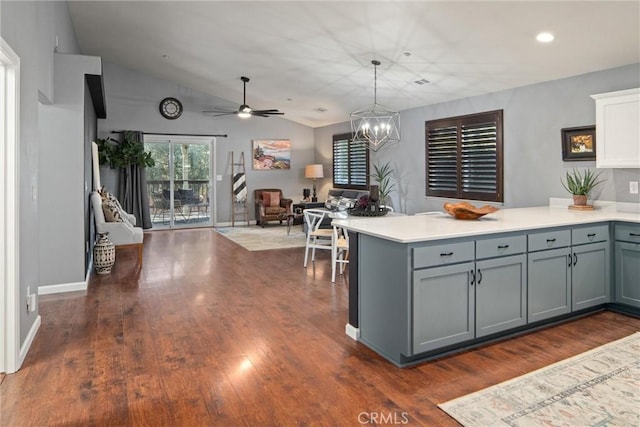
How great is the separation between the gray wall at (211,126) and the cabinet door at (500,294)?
775 cm

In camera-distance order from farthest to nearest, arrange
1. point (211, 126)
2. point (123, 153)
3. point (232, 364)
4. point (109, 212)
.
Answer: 1. point (211, 126)
2. point (123, 153)
3. point (109, 212)
4. point (232, 364)

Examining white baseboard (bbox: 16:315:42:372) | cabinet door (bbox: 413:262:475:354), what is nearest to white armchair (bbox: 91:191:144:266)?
white baseboard (bbox: 16:315:42:372)

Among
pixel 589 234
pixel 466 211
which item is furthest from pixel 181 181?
pixel 589 234

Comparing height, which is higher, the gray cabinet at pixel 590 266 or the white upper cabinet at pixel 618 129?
the white upper cabinet at pixel 618 129

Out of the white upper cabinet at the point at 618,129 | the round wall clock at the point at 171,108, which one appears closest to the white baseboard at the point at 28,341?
the white upper cabinet at the point at 618,129

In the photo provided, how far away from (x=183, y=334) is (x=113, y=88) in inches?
298

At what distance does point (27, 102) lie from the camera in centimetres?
311

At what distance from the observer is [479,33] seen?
4371 millimetres

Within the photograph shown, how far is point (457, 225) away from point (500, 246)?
33cm

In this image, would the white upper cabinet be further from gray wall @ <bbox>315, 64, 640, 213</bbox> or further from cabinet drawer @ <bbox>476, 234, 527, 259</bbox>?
cabinet drawer @ <bbox>476, 234, 527, 259</bbox>

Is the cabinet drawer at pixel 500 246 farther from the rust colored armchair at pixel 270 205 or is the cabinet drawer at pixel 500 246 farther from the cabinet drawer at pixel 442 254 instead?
the rust colored armchair at pixel 270 205

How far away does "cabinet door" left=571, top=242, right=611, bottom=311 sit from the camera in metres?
3.63

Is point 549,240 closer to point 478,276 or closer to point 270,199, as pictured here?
point 478,276

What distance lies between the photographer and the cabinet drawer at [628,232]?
3.71m
